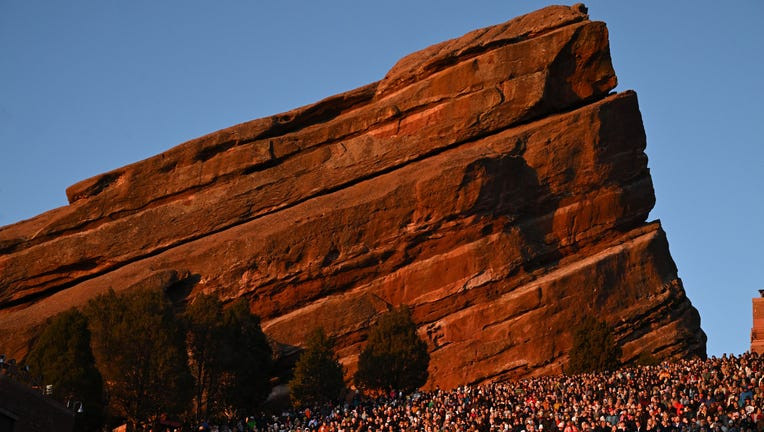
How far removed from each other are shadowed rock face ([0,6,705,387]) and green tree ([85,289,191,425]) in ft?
43.9

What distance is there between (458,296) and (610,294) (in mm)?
7673

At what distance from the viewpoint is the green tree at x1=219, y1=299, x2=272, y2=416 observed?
53.3m

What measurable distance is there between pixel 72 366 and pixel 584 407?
2093 centimetres

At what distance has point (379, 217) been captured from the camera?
64.6 metres

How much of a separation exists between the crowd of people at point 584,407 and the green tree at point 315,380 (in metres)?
2.23

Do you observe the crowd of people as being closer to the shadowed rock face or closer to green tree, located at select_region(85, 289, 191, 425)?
green tree, located at select_region(85, 289, 191, 425)

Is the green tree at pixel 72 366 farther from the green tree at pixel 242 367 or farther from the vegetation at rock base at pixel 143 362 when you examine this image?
the green tree at pixel 242 367

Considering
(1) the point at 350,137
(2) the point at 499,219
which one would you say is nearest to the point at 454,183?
(2) the point at 499,219

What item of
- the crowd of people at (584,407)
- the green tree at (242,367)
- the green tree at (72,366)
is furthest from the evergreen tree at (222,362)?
the green tree at (72,366)

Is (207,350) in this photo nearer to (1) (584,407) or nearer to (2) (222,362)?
(2) (222,362)

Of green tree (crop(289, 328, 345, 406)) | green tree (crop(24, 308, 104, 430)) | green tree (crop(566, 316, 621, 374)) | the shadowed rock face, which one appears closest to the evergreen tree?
green tree (crop(289, 328, 345, 406))

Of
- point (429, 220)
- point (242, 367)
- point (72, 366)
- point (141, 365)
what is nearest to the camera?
point (72, 366)

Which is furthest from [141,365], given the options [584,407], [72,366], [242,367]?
[584,407]

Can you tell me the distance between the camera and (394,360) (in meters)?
55.5
